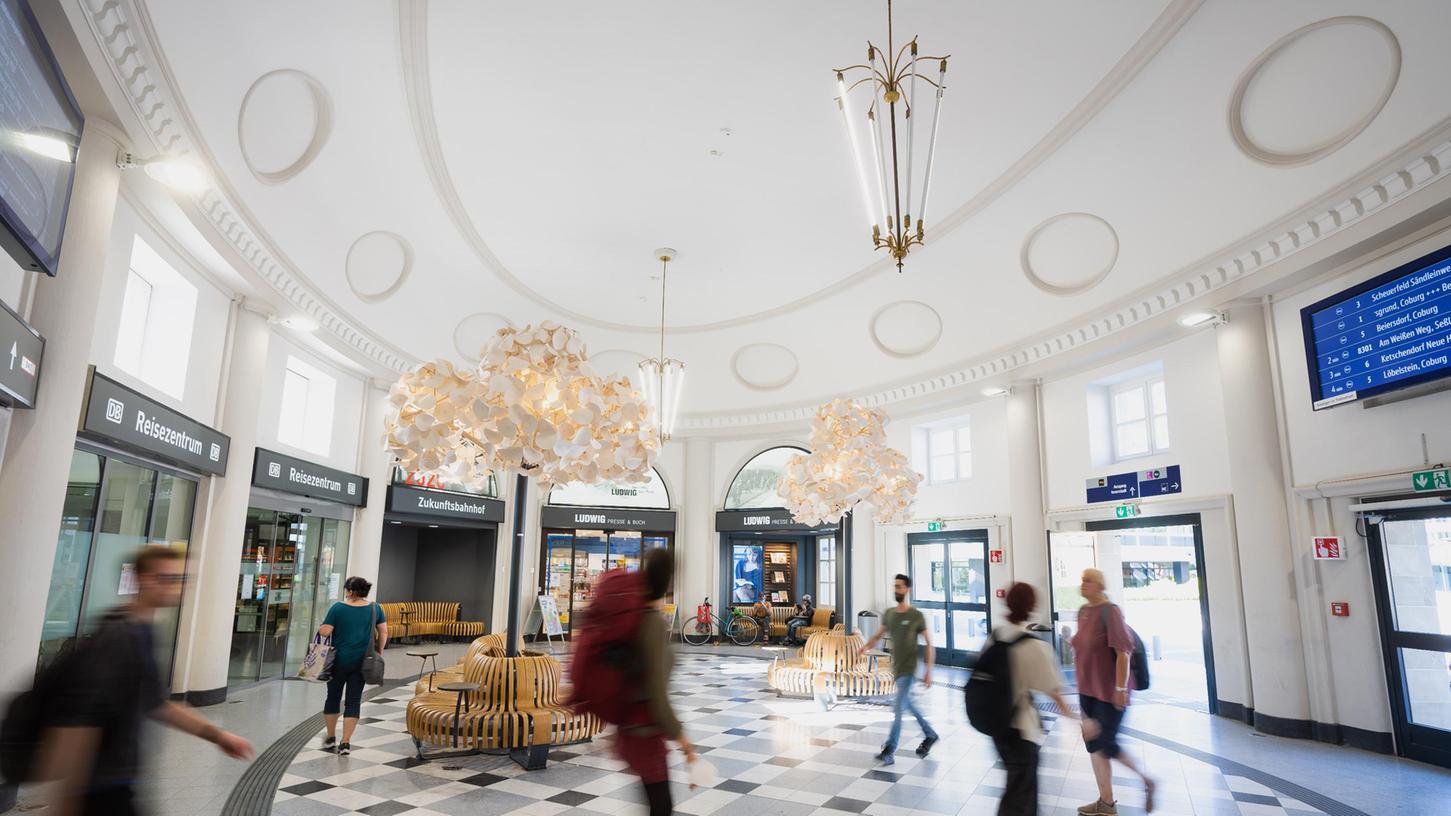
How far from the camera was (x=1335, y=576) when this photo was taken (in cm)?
729

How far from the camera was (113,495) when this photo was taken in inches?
269

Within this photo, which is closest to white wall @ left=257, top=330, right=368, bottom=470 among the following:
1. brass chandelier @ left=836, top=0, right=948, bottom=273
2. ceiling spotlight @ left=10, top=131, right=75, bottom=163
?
ceiling spotlight @ left=10, top=131, right=75, bottom=163

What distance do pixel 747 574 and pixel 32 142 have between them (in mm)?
15262

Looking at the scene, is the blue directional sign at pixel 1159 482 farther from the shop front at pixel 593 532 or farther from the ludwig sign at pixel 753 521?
the shop front at pixel 593 532

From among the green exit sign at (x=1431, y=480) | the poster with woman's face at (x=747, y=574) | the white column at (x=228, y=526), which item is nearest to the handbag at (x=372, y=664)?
the white column at (x=228, y=526)

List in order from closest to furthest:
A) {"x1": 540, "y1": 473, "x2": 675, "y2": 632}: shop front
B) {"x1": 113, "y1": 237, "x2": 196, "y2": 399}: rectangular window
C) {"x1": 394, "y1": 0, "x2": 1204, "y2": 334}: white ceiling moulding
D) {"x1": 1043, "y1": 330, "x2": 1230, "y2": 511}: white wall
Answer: {"x1": 394, "y1": 0, "x2": 1204, "y2": 334}: white ceiling moulding → {"x1": 113, "y1": 237, "x2": 196, "y2": 399}: rectangular window → {"x1": 1043, "y1": 330, "x2": 1230, "y2": 511}: white wall → {"x1": 540, "y1": 473, "x2": 675, "y2": 632}: shop front

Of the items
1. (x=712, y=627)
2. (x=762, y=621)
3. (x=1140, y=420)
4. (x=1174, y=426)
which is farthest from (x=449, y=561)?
(x=1174, y=426)

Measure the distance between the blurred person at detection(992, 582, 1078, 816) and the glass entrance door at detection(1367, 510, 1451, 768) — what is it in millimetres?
4931

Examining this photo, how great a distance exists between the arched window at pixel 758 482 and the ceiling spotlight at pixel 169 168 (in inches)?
478

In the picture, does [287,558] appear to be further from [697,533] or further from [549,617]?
[697,533]

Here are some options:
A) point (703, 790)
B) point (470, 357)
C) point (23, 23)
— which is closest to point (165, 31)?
point (23, 23)

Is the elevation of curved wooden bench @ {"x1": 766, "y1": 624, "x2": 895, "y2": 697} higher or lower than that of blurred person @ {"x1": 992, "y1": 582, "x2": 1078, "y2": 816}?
lower

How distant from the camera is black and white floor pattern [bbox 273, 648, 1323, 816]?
510 centimetres

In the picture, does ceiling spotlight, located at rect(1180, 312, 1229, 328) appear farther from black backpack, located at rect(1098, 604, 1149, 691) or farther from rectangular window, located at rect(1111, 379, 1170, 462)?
black backpack, located at rect(1098, 604, 1149, 691)
